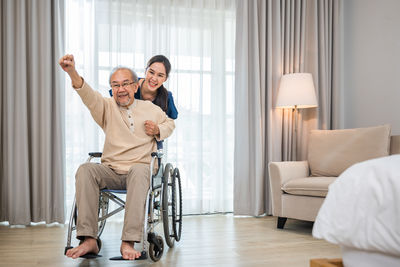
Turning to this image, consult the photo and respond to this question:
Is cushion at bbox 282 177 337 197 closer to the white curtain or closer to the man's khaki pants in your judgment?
the white curtain

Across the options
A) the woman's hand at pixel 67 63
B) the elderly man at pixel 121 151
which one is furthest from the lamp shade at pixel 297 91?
the woman's hand at pixel 67 63

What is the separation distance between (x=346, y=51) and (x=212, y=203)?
76.0 inches

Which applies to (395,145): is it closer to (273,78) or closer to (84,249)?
(273,78)

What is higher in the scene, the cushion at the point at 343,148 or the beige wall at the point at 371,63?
the beige wall at the point at 371,63

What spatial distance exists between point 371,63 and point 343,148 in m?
0.92

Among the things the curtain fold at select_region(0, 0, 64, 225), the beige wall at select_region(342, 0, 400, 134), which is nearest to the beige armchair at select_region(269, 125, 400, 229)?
the beige wall at select_region(342, 0, 400, 134)

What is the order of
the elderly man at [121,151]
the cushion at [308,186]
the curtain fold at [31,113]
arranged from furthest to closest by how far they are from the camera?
1. the curtain fold at [31,113]
2. the cushion at [308,186]
3. the elderly man at [121,151]

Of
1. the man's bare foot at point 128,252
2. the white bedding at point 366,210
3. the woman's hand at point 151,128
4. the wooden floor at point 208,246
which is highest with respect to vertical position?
the woman's hand at point 151,128

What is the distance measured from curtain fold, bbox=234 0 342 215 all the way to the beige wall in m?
0.13

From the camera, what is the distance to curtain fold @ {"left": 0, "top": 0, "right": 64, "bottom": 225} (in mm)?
3168

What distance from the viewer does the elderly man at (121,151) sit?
6.46 ft

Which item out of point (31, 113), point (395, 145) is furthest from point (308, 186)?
point (31, 113)

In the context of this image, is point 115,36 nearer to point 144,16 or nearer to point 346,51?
point 144,16

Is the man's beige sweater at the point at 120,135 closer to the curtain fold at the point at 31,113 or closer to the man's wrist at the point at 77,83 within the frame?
the man's wrist at the point at 77,83
